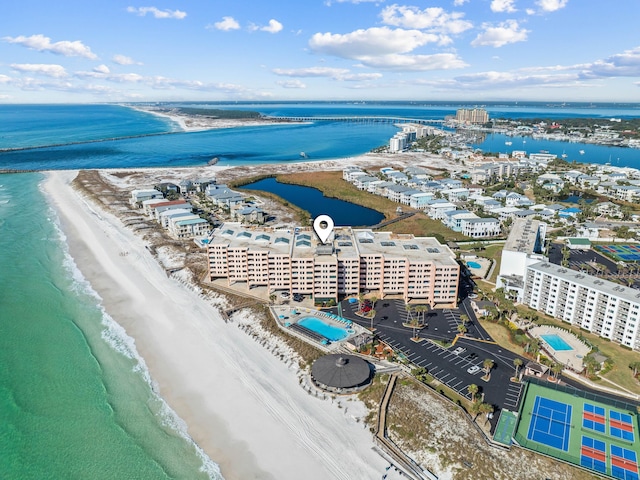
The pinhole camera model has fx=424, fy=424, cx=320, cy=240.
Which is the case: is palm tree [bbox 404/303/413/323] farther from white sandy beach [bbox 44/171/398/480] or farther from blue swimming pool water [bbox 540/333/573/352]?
white sandy beach [bbox 44/171/398/480]

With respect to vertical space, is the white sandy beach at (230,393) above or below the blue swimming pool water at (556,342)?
below

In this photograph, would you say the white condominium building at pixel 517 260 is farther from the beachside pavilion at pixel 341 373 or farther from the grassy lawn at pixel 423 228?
the beachside pavilion at pixel 341 373

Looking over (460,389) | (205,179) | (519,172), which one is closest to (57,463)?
(460,389)

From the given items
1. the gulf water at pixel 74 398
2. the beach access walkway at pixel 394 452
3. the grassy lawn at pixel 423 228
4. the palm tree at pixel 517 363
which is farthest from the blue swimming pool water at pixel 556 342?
the gulf water at pixel 74 398

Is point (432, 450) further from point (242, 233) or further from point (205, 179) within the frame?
point (205, 179)

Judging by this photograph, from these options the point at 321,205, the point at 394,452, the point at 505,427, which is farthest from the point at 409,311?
the point at 321,205

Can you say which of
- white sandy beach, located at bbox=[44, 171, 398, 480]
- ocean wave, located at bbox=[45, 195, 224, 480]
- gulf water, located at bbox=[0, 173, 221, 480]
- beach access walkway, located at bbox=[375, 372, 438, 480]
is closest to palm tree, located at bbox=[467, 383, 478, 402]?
beach access walkway, located at bbox=[375, 372, 438, 480]
